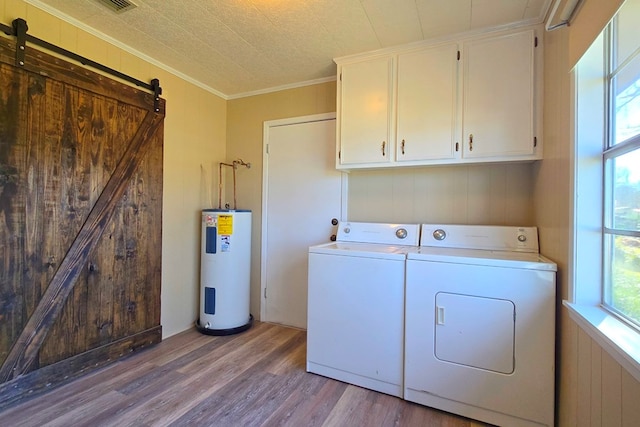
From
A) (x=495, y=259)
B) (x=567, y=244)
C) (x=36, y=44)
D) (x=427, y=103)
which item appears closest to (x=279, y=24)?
(x=427, y=103)

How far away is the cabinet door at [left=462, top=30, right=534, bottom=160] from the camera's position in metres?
1.86

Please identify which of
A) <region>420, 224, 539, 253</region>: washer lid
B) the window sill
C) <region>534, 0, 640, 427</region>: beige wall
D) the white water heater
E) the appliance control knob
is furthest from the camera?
the white water heater

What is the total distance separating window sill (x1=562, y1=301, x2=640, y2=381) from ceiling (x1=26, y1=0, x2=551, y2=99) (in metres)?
1.65

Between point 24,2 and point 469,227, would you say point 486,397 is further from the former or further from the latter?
point 24,2

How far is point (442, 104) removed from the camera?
2076 mm

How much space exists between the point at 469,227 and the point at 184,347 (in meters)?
2.42

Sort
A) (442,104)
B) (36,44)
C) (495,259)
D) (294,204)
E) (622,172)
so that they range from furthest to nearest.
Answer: (294,204)
(442,104)
(36,44)
(495,259)
(622,172)

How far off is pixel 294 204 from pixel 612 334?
2.32 m

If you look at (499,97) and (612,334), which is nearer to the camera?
(612,334)

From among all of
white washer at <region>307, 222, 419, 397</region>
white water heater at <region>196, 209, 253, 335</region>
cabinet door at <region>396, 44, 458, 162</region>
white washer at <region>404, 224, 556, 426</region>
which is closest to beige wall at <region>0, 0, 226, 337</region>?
white water heater at <region>196, 209, 253, 335</region>

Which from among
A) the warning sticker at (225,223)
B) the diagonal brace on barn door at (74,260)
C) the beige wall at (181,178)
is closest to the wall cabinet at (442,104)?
the warning sticker at (225,223)

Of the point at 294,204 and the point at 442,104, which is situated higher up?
the point at 442,104

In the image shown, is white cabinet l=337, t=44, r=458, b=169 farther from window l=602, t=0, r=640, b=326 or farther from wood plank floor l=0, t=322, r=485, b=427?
wood plank floor l=0, t=322, r=485, b=427

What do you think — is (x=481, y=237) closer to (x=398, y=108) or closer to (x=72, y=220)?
(x=398, y=108)
